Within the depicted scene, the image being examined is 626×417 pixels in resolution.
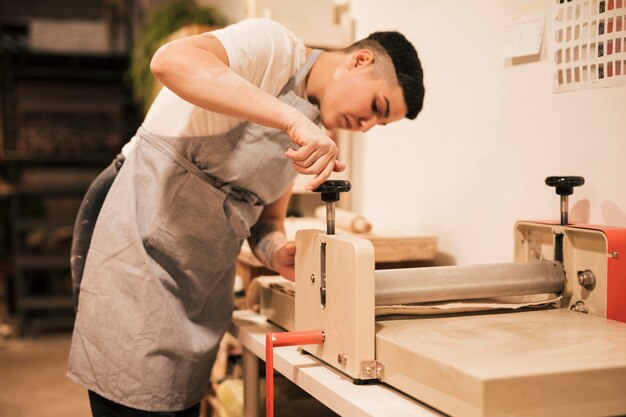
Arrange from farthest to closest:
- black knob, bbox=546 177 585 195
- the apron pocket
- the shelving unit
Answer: the shelving unit < the apron pocket < black knob, bbox=546 177 585 195

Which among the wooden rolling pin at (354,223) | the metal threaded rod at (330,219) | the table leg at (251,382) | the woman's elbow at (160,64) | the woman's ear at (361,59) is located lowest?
the table leg at (251,382)

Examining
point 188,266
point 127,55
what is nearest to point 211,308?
point 188,266

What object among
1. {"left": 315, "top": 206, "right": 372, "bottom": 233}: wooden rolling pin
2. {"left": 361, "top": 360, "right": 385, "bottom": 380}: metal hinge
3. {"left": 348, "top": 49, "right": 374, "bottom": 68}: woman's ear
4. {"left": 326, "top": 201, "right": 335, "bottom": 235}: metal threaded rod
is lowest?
{"left": 361, "top": 360, "right": 385, "bottom": 380}: metal hinge

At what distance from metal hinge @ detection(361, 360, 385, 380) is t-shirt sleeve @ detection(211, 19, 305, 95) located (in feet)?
1.78

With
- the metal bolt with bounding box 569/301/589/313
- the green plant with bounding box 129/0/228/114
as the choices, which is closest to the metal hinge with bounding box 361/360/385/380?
the metal bolt with bounding box 569/301/589/313

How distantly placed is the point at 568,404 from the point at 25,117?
169 inches

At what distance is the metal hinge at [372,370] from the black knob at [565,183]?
46 centimetres

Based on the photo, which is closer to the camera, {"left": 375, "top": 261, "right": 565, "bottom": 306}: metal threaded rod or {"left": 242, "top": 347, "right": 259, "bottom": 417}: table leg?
{"left": 375, "top": 261, "right": 565, "bottom": 306}: metal threaded rod

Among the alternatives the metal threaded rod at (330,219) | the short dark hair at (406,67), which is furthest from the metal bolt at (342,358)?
the short dark hair at (406,67)

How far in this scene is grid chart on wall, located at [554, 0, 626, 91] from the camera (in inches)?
44.6

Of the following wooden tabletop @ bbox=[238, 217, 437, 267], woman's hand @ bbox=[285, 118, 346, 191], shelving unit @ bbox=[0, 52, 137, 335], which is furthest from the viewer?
shelving unit @ bbox=[0, 52, 137, 335]

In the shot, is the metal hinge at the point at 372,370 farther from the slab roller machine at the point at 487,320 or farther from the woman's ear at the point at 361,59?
the woman's ear at the point at 361,59

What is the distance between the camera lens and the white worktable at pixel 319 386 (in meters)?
0.84

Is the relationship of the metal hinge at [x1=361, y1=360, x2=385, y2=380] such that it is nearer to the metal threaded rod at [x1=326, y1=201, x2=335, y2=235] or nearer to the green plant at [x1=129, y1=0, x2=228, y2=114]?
the metal threaded rod at [x1=326, y1=201, x2=335, y2=235]
